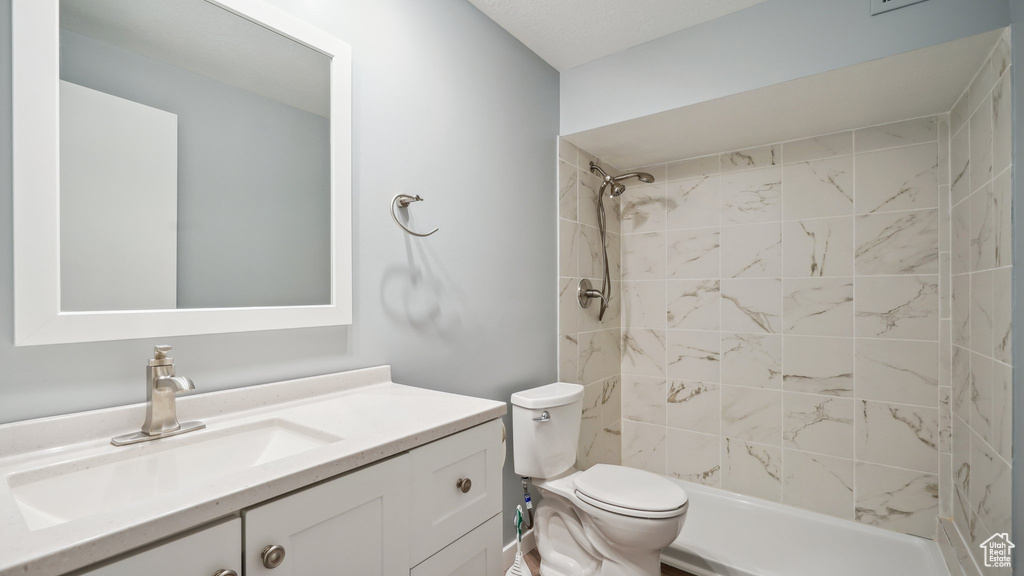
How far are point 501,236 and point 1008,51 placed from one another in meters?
1.76


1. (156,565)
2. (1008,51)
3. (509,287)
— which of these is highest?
(1008,51)

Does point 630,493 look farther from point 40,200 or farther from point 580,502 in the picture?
point 40,200

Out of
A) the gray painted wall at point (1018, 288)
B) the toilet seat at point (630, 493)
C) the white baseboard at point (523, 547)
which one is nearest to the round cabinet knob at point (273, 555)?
the toilet seat at point (630, 493)

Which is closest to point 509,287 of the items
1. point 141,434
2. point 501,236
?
point 501,236

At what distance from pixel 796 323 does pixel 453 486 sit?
207 cm

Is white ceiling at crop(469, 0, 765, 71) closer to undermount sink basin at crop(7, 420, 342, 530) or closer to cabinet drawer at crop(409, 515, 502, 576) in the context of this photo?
undermount sink basin at crop(7, 420, 342, 530)

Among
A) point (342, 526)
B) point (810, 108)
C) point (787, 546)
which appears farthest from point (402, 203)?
point (787, 546)

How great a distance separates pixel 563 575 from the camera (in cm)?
192

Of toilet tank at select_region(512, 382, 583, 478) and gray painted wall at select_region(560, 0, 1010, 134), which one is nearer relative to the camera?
gray painted wall at select_region(560, 0, 1010, 134)

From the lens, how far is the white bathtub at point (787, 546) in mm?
1931

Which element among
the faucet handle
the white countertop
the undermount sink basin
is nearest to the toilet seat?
the white countertop

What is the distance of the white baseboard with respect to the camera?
2.01 meters

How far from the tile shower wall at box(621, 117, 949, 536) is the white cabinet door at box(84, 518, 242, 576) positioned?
2.45m

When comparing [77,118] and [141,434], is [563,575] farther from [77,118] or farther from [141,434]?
[77,118]
